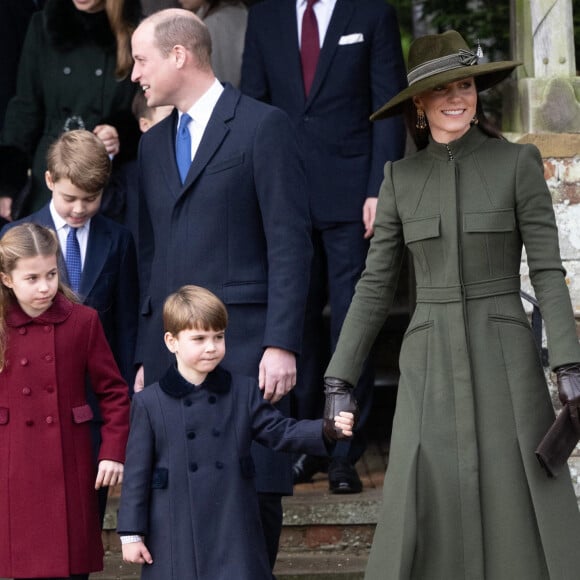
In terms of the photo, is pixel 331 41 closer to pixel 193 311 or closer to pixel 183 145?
pixel 183 145

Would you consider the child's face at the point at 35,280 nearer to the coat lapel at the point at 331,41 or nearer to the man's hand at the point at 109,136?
the man's hand at the point at 109,136

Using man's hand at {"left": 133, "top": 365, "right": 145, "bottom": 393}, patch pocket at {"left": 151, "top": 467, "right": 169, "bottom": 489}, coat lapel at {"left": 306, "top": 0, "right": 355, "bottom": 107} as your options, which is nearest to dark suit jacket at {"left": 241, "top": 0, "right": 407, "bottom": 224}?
coat lapel at {"left": 306, "top": 0, "right": 355, "bottom": 107}

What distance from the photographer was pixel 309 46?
648 centimetres

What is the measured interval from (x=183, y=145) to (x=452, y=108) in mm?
953

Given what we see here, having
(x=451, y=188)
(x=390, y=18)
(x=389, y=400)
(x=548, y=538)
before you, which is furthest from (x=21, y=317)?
(x=389, y=400)

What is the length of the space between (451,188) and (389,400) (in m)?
3.42

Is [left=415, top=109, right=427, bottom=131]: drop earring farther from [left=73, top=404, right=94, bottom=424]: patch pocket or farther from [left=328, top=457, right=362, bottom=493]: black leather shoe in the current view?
[left=328, top=457, right=362, bottom=493]: black leather shoe

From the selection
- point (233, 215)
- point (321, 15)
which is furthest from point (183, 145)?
point (321, 15)

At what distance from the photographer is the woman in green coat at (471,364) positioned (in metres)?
4.57

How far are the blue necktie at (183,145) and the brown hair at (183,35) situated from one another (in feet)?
0.62

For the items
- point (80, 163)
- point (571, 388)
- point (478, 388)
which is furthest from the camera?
point (80, 163)

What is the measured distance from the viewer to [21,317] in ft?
16.4

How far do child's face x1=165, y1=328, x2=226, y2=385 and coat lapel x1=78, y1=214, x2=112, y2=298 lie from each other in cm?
73

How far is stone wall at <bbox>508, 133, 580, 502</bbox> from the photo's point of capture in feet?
20.1
